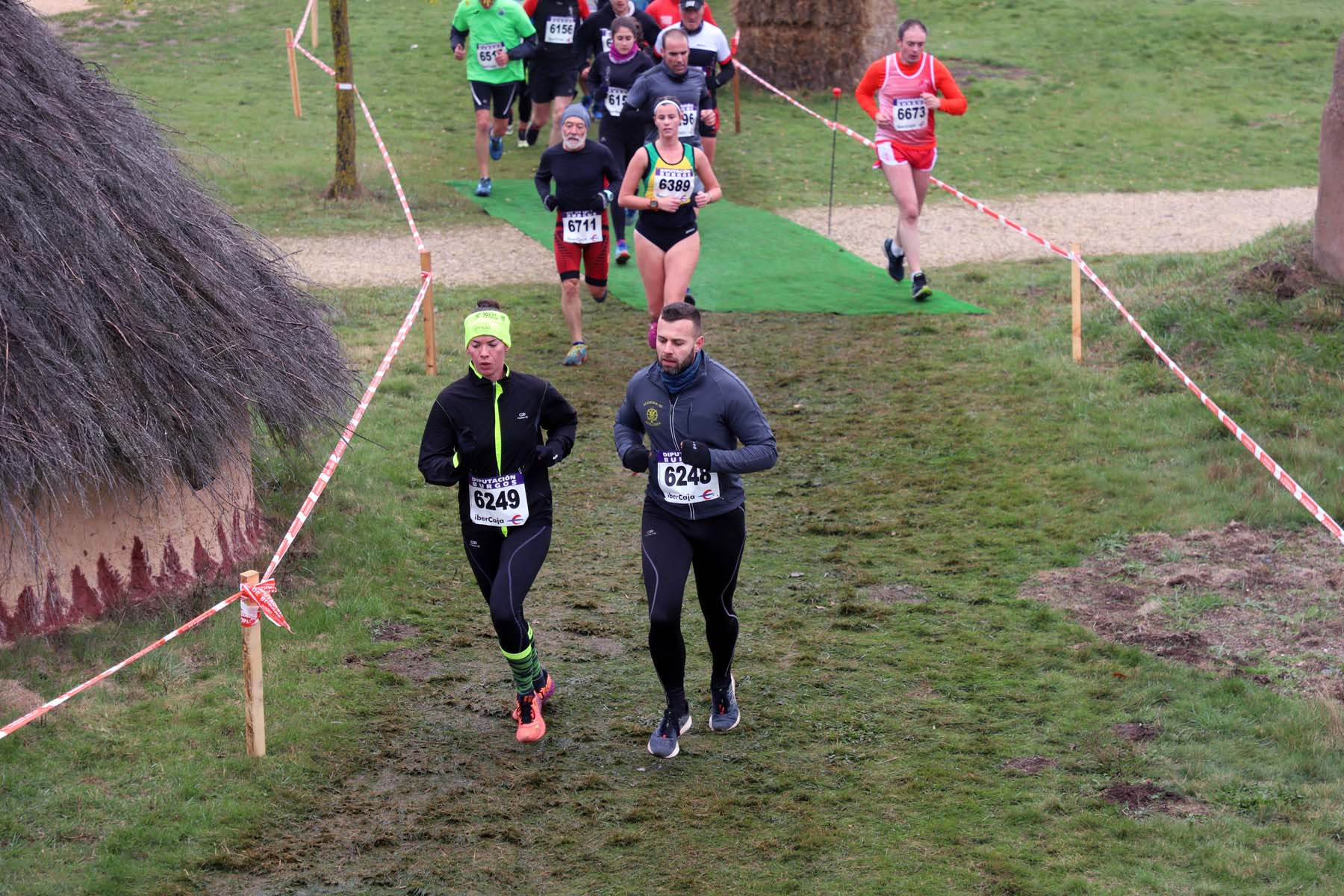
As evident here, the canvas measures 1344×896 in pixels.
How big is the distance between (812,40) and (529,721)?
55.3 ft

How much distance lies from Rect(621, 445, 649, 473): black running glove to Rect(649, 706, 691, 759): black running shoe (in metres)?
1.10

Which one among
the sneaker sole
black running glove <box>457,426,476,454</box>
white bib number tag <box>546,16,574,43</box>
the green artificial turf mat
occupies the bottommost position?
the sneaker sole

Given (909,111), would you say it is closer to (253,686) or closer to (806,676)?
(806,676)

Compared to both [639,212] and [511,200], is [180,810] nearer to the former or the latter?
[639,212]

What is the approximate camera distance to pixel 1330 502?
27.4ft

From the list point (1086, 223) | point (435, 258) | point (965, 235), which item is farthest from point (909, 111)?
point (435, 258)

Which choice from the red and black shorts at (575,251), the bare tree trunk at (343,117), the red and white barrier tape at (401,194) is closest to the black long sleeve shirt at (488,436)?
the red and black shorts at (575,251)

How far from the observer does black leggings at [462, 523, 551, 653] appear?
6.26 meters

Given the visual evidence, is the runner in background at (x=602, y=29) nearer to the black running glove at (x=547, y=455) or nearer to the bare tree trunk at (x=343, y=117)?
the bare tree trunk at (x=343, y=117)

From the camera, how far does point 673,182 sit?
1015 centimetres

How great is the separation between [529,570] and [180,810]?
1729 mm

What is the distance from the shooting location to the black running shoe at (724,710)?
653 centimetres

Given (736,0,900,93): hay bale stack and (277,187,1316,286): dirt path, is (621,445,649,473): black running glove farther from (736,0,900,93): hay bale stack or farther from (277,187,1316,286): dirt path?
(736,0,900,93): hay bale stack

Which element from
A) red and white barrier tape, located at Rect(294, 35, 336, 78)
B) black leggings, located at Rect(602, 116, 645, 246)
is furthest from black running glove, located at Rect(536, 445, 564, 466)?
red and white barrier tape, located at Rect(294, 35, 336, 78)
